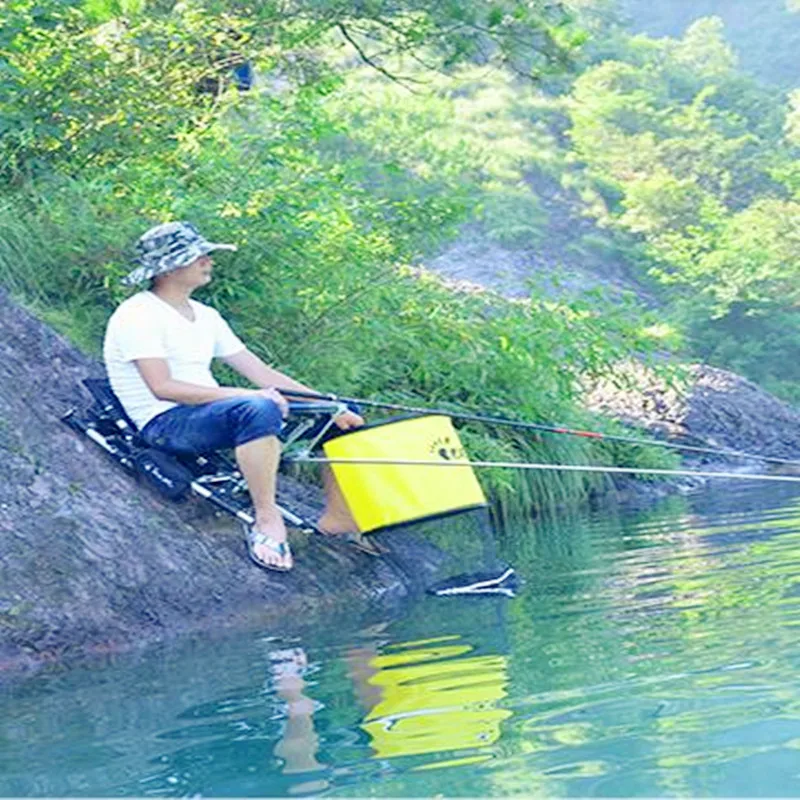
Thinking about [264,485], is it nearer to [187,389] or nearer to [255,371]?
[187,389]

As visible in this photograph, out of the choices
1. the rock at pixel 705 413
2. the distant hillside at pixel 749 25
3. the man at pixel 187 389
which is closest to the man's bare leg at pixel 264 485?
the man at pixel 187 389

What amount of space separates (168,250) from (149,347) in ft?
1.45

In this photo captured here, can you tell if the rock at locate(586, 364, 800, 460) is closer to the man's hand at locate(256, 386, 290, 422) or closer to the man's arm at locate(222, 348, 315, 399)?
the man's arm at locate(222, 348, 315, 399)

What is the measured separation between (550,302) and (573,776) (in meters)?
8.00

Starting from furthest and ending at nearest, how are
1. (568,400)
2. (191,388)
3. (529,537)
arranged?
1. (568,400)
2. (529,537)
3. (191,388)

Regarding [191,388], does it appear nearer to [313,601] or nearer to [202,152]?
[313,601]

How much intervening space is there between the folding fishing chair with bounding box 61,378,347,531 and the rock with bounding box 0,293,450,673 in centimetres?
7

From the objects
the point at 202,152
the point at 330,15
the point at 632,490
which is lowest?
the point at 632,490

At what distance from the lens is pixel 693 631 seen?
5.16 m

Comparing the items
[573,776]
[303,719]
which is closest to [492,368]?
[303,719]

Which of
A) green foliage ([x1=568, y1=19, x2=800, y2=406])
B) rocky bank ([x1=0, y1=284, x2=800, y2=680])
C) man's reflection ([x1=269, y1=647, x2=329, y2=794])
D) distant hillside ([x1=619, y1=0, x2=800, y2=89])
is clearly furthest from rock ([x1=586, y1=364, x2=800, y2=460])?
distant hillside ([x1=619, y1=0, x2=800, y2=89])

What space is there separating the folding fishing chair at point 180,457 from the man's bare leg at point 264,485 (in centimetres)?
11

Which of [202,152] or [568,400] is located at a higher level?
[202,152]

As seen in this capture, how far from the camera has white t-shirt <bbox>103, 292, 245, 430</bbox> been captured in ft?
22.0
